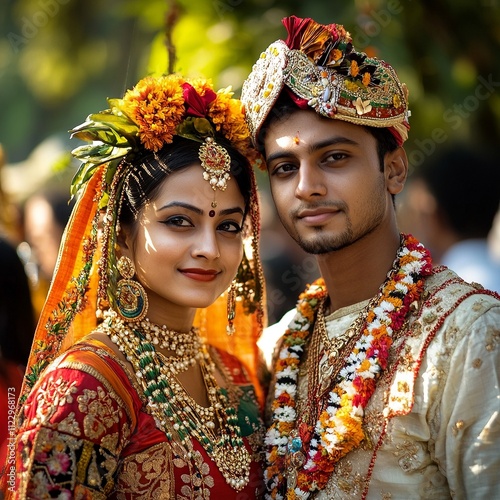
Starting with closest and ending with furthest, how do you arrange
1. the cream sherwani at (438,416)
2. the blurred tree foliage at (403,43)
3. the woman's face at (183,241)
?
the cream sherwani at (438,416) < the woman's face at (183,241) < the blurred tree foliage at (403,43)

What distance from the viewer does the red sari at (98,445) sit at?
275 cm

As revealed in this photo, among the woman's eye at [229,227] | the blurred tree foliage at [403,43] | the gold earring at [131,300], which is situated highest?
the blurred tree foliage at [403,43]

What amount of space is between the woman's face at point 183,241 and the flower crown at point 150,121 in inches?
7.1

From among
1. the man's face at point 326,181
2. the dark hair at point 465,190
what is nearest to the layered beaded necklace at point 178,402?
the man's face at point 326,181

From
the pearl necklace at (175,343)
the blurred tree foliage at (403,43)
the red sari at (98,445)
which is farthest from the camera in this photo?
the blurred tree foliage at (403,43)

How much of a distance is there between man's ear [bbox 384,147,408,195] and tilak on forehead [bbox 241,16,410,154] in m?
0.12

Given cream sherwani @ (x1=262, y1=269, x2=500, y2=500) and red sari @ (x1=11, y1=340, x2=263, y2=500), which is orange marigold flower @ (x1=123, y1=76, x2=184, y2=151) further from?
cream sherwani @ (x1=262, y1=269, x2=500, y2=500)

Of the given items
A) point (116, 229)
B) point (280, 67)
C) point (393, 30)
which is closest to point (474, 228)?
point (393, 30)

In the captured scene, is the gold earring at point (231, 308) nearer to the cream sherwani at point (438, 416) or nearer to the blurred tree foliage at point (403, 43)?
the cream sherwani at point (438, 416)

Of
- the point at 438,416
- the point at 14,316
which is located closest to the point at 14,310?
the point at 14,316

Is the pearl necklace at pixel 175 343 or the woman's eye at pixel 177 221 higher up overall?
the woman's eye at pixel 177 221

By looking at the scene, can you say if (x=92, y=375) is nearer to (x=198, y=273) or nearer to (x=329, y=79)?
(x=198, y=273)

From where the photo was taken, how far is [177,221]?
10.8 ft

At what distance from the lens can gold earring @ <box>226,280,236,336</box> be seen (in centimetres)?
365
